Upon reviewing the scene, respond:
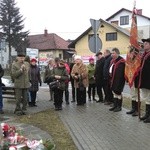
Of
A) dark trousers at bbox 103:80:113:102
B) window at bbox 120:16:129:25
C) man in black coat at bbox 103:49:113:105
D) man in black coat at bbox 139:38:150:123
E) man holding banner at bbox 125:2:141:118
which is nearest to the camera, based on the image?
man in black coat at bbox 139:38:150:123

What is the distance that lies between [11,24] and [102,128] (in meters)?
64.9

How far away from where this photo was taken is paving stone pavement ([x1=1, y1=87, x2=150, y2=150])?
27.0 feet

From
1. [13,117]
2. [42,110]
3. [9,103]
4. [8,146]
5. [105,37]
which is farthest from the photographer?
[105,37]

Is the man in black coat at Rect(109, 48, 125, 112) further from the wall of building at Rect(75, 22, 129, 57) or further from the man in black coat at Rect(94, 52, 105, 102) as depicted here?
the wall of building at Rect(75, 22, 129, 57)

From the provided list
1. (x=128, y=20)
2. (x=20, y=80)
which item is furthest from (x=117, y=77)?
(x=128, y=20)

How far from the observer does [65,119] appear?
456 inches

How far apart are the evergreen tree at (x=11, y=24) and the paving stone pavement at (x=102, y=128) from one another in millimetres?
59346

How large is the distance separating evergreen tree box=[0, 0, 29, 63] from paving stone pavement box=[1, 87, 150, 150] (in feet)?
195

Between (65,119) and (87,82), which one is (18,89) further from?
(87,82)

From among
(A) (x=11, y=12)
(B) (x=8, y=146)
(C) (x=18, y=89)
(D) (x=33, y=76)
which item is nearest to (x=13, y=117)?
(C) (x=18, y=89)

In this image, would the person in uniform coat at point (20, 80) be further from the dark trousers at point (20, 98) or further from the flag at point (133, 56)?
the flag at point (133, 56)

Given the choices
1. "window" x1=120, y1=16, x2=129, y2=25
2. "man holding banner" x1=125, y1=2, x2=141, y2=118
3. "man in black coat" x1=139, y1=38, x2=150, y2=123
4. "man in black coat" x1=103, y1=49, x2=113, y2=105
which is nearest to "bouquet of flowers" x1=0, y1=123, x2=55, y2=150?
"man in black coat" x1=139, y1=38, x2=150, y2=123

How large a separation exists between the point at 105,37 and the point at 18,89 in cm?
4801

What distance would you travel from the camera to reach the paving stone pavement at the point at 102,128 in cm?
824
